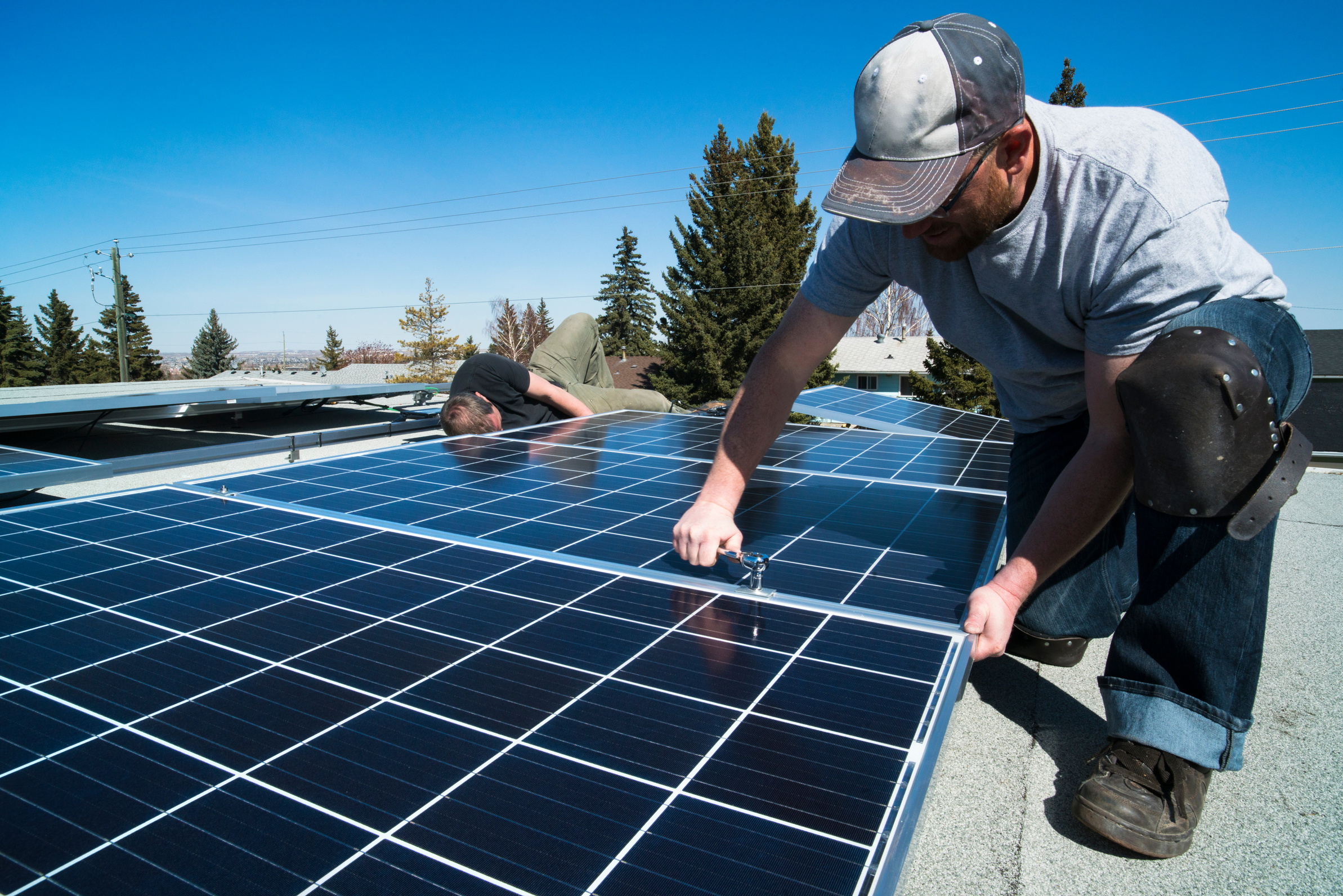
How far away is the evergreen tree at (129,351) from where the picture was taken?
57.9m

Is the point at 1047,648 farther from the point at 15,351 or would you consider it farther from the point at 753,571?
the point at 15,351

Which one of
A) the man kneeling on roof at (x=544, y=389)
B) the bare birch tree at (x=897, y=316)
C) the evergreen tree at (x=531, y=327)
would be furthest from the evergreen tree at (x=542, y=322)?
the man kneeling on roof at (x=544, y=389)

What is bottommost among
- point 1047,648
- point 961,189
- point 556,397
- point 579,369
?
point 1047,648

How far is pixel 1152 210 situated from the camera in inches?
80.0

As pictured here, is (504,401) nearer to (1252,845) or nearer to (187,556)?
(187,556)

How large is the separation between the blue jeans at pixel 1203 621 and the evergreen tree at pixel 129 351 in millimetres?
69711

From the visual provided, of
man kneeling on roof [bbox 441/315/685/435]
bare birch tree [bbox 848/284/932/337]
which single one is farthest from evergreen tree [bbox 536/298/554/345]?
man kneeling on roof [bbox 441/315/685/435]

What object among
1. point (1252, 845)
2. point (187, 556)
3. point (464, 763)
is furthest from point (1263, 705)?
point (187, 556)

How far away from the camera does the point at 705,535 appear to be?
2463 millimetres

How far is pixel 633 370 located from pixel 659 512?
46621mm

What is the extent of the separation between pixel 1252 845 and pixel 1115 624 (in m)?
1.07

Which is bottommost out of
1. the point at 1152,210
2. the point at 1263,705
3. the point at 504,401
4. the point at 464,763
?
the point at 1263,705

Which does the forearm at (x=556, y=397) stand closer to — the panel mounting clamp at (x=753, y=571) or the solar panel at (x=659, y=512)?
the solar panel at (x=659, y=512)

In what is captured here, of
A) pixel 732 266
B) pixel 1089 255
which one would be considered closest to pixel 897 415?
pixel 1089 255
